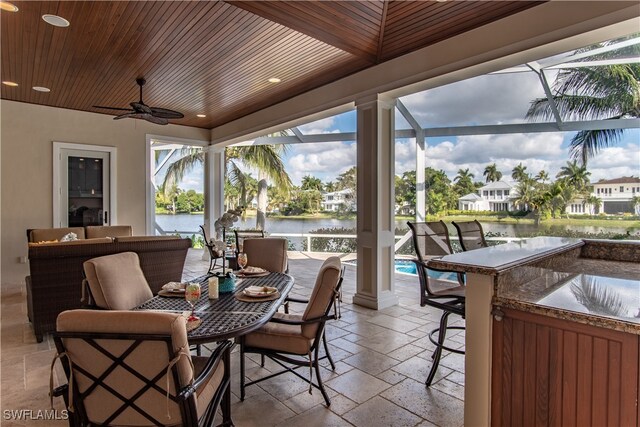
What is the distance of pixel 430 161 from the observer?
8141 millimetres

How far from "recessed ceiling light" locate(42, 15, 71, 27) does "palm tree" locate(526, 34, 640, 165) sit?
24.2ft

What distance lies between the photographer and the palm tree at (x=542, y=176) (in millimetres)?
7167

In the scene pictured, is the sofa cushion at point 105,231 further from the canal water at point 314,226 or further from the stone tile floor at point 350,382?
the canal water at point 314,226

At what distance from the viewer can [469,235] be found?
3.19 metres

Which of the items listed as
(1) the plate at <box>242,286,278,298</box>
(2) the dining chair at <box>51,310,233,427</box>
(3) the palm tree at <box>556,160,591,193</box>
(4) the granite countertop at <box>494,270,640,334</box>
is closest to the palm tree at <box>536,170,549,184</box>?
(3) the palm tree at <box>556,160,591,193</box>

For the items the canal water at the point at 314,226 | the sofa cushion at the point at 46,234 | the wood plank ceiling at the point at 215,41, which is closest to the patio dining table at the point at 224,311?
the wood plank ceiling at the point at 215,41

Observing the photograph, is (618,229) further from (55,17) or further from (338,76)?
(55,17)

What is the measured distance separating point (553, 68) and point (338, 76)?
411 cm

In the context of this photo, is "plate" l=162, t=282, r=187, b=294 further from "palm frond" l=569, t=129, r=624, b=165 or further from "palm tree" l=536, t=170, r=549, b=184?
"palm frond" l=569, t=129, r=624, b=165

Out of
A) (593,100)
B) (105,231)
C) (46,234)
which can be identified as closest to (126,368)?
(46,234)

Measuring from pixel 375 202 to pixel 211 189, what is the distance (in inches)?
204

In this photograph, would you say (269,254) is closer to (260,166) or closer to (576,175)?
(260,166)

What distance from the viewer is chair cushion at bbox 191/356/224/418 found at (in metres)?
1.61

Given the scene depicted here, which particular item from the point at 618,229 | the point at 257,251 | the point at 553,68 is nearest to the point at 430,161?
the point at 553,68
